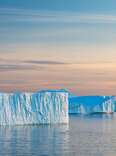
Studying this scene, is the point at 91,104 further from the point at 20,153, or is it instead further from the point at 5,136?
the point at 20,153

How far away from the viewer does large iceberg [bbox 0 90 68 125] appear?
35.7m

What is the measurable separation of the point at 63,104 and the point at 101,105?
28.4 meters

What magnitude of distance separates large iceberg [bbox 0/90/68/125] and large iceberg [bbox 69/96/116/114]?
25.5 meters

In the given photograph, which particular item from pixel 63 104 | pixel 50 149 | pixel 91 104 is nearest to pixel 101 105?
pixel 91 104

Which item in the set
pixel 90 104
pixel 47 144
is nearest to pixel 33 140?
pixel 47 144

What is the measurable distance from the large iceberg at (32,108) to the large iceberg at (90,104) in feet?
83.6

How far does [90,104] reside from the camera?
65.4 m

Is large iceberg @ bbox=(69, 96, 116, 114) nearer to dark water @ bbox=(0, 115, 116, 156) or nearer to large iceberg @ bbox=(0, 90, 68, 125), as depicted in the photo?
large iceberg @ bbox=(0, 90, 68, 125)

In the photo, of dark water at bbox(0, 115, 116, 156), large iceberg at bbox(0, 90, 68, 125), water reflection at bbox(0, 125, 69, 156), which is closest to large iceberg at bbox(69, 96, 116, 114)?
large iceberg at bbox(0, 90, 68, 125)

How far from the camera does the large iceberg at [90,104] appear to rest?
213 feet

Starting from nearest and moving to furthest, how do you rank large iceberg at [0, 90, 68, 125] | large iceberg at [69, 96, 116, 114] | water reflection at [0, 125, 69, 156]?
water reflection at [0, 125, 69, 156]
large iceberg at [0, 90, 68, 125]
large iceberg at [69, 96, 116, 114]

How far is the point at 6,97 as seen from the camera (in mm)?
35906

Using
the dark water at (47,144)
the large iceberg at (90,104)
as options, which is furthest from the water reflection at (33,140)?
the large iceberg at (90,104)

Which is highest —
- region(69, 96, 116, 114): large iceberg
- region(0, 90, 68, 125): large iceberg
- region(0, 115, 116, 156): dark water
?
region(69, 96, 116, 114): large iceberg
